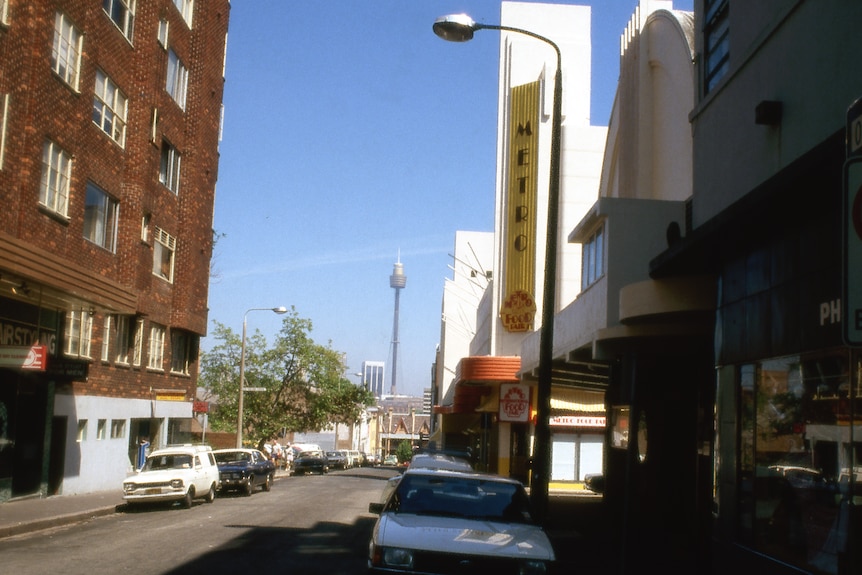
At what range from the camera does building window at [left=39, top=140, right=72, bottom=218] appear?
2245cm

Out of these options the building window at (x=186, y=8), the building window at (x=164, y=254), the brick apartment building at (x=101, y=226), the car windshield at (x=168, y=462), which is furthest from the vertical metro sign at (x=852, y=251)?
the building window at (x=186, y=8)

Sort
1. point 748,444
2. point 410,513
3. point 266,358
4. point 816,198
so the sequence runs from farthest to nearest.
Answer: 1. point 266,358
2. point 748,444
3. point 410,513
4. point 816,198

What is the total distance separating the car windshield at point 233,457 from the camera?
102ft

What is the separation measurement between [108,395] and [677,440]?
57.0 feet

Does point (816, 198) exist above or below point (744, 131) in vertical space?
below

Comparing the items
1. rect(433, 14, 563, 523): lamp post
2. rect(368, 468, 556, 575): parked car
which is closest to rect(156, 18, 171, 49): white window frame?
rect(433, 14, 563, 523): lamp post

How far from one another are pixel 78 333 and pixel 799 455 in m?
21.9

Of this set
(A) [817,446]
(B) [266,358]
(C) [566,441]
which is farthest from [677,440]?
(B) [266,358]

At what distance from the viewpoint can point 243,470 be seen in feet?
97.5

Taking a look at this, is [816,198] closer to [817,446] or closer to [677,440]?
[817,446]

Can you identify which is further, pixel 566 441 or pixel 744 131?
pixel 566 441

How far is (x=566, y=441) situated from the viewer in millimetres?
41594

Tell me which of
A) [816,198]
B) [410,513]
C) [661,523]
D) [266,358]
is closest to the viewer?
[816,198]

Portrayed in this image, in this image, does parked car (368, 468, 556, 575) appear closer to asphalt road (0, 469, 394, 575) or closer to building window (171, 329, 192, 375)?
asphalt road (0, 469, 394, 575)
